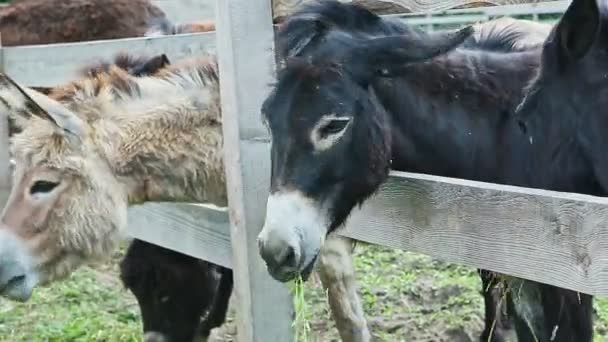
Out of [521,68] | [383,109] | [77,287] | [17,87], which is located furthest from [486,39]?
[77,287]

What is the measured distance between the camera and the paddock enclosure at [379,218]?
2.30m

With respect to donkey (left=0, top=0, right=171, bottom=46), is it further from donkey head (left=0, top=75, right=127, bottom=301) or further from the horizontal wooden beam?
the horizontal wooden beam

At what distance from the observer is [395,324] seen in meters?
5.27

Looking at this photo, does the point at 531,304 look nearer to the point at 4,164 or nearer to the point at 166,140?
the point at 166,140

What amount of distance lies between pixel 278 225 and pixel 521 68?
1.36 meters

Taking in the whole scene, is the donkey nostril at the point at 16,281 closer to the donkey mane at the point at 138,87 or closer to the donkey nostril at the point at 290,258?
the donkey mane at the point at 138,87

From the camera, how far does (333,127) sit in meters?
2.86

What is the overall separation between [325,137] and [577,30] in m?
0.97

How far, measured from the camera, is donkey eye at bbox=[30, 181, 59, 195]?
3602 mm

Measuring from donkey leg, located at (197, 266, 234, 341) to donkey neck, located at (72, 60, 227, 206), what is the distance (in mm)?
923

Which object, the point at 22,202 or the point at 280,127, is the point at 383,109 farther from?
the point at 22,202

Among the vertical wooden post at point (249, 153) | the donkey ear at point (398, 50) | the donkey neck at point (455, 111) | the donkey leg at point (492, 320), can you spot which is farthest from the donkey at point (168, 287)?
the donkey ear at point (398, 50)

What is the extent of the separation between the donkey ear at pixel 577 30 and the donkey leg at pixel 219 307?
2.12 meters

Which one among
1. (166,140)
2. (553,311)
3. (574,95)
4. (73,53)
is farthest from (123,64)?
(553,311)
